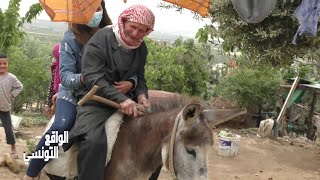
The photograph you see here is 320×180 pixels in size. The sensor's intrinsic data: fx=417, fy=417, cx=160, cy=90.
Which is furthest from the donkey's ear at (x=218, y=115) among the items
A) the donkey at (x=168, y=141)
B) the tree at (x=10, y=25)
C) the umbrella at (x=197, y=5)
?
the tree at (x=10, y=25)

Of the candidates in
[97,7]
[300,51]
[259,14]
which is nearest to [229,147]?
[300,51]

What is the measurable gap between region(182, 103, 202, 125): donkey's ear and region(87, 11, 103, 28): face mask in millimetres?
1281

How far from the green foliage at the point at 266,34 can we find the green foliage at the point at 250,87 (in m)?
7.35

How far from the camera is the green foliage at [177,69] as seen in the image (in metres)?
12.1

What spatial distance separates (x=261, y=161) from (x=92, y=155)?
644cm

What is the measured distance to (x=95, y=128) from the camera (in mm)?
2527

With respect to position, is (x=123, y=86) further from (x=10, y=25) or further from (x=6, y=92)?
(x=10, y=25)

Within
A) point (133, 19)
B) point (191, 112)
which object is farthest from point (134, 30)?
point (191, 112)

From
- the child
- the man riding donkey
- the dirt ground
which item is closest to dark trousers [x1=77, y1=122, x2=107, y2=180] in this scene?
the man riding donkey

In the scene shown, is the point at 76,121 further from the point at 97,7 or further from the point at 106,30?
the point at 97,7

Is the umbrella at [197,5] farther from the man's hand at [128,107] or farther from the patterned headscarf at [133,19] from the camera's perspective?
the man's hand at [128,107]

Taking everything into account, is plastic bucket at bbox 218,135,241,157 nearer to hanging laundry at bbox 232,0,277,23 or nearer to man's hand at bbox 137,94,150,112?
hanging laundry at bbox 232,0,277,23

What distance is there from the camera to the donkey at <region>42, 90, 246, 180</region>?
226 centimetres

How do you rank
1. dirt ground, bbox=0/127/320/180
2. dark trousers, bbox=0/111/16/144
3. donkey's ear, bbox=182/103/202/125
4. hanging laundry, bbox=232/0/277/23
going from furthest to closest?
dirt ground, bbox=0/127/320/180 < dark trousers, bbox=0/111/16/144 < hanging laundry, bbox=232/0/277/23 < donkey's ear, bbox=182/103/202/125
